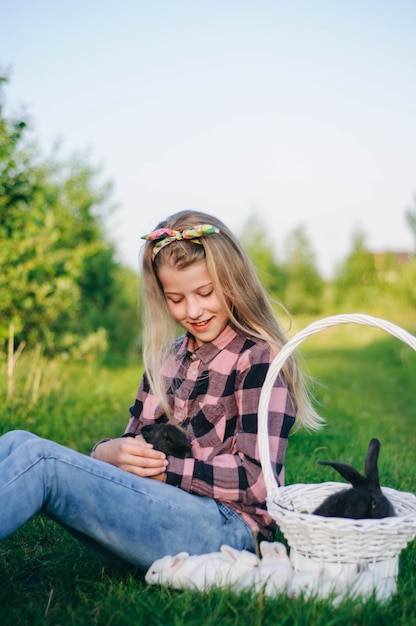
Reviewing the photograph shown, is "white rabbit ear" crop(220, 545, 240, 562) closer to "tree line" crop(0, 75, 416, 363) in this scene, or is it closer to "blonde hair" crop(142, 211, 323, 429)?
"blonde hair" crop(142, 211, 323, 429)

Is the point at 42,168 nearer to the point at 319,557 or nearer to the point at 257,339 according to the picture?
the point at 257,339

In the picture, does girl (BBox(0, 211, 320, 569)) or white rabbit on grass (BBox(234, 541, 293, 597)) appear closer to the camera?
white rabbit on grass (BBox(234, 541, 293, 597))

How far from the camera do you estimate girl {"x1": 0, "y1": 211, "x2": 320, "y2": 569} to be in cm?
233

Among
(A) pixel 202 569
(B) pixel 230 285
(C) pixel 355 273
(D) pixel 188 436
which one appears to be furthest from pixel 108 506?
(C) pixel 355 273

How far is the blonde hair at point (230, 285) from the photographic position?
9.32ft

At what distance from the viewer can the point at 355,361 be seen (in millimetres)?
11836

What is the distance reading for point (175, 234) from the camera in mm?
2959

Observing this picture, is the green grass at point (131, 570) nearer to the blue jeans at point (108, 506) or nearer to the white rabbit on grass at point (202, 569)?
the white rabbit on grass at point (202, 569)

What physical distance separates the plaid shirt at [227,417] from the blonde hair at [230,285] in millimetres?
63

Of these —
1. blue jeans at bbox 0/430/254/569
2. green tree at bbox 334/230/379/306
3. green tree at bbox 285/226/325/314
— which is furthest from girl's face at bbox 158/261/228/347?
green tree at bbox 285/226/325/314

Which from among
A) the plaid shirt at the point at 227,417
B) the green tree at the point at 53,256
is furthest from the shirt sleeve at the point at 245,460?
the green tree at the point at 53,256

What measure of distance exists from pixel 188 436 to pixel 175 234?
3.00 feet

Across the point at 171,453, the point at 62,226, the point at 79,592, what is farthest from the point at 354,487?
the point at 62,226

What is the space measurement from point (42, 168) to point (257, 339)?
27.1 ft
